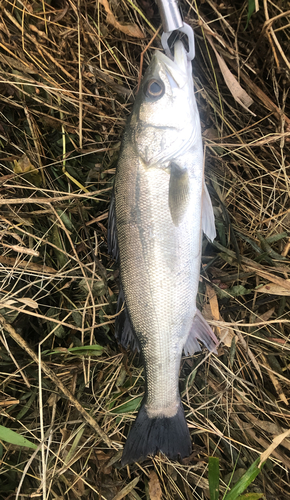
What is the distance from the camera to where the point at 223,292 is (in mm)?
1788

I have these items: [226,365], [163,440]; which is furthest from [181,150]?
[163,440]

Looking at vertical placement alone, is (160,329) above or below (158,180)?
below

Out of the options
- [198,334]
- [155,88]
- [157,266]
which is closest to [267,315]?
[198,334]

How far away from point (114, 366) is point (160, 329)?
57cm

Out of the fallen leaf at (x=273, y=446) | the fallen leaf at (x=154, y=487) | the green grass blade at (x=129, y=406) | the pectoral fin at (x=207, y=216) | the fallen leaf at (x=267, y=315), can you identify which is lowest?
the fallen leaf at (x=154, y=487)

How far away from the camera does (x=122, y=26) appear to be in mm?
1653

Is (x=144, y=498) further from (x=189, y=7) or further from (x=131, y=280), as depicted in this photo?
(x=189, y=7)

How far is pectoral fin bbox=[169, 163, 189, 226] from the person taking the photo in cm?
138

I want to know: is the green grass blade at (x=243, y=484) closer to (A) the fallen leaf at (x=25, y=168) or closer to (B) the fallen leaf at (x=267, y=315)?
(B) the fallen leaf at (x=267, y=315)

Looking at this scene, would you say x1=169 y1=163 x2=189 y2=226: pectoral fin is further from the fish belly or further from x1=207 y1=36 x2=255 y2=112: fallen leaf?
x1=207 y1=36 x2=255 y2=112: fallen leaf

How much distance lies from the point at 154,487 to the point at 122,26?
2685 millimetres

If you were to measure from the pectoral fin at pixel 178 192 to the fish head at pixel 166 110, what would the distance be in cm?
8

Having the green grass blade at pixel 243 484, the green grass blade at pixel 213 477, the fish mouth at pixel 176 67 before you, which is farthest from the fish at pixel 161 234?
the green grass blade at pixel 243 484

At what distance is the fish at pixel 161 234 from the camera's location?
1.36m
